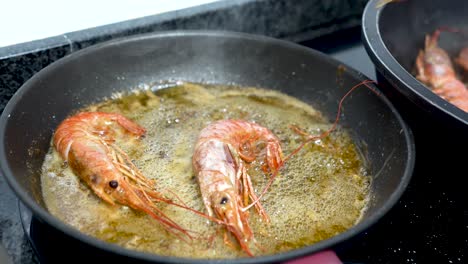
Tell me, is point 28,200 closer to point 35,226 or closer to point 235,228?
point 35,226

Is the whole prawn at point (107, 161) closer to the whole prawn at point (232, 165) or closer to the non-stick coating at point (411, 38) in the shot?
the whole prawn at point (232, 165)

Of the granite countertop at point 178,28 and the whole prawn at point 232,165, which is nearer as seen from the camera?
the whole prawn at point 232,165

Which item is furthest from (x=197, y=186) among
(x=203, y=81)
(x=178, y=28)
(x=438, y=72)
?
(x=438, y=72)

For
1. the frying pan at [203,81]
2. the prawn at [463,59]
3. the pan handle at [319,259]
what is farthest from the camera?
the prawn at [463,59]

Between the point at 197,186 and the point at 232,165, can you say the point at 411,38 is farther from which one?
the point at 197,186

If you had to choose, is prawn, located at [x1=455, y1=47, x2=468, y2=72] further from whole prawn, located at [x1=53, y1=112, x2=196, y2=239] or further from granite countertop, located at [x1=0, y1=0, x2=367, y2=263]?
whole prawn, located at [x1=53, y1=112, x2=196, y2=239]

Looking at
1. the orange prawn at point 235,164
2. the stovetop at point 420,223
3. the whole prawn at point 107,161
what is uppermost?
the whole prawn at point 107,161

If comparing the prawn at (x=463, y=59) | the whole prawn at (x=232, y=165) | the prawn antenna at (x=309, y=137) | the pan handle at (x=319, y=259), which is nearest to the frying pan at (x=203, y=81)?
the prawn antenna at (x=309, y=137)
